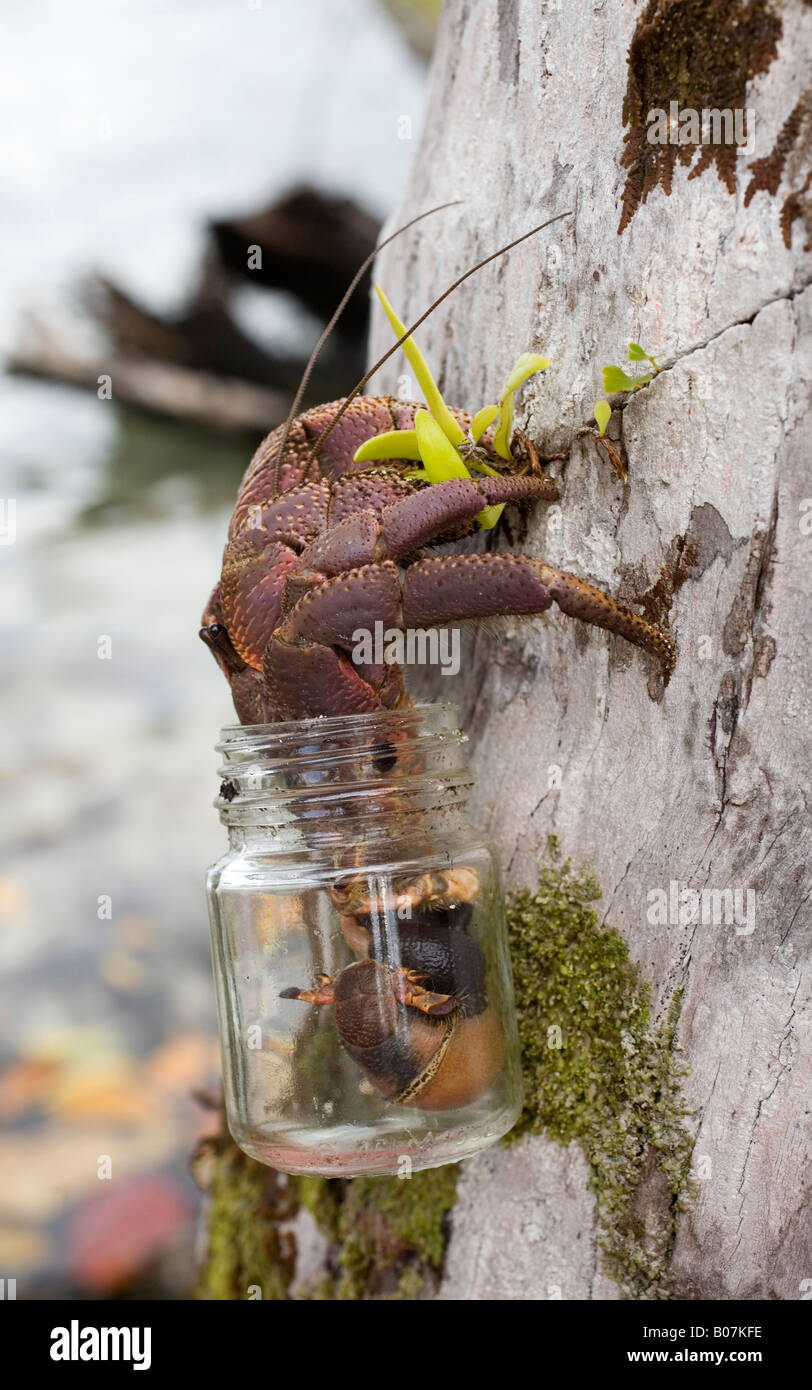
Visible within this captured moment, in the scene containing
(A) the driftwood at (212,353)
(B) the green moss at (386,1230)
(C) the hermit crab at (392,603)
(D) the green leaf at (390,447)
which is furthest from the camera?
(A) the driftwood at (212,353)

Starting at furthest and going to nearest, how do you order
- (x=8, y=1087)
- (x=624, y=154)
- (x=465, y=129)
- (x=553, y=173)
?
1. (x=8, y=1087)
2. (x=465, y=129)
3. (x=553, y=173)
4. (x=624, y=154)

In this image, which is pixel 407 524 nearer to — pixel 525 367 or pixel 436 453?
pixel 436 453

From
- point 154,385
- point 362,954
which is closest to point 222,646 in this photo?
point 362,954

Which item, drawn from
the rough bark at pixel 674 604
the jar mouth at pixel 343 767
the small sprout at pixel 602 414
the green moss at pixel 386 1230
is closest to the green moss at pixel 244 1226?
the green moss at pixel 386 1230

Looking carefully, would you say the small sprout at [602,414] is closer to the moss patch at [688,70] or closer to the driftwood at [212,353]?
the moss patch at [688,70]

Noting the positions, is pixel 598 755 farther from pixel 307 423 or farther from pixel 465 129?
pixel 465 129

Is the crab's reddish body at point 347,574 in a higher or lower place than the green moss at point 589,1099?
higher
